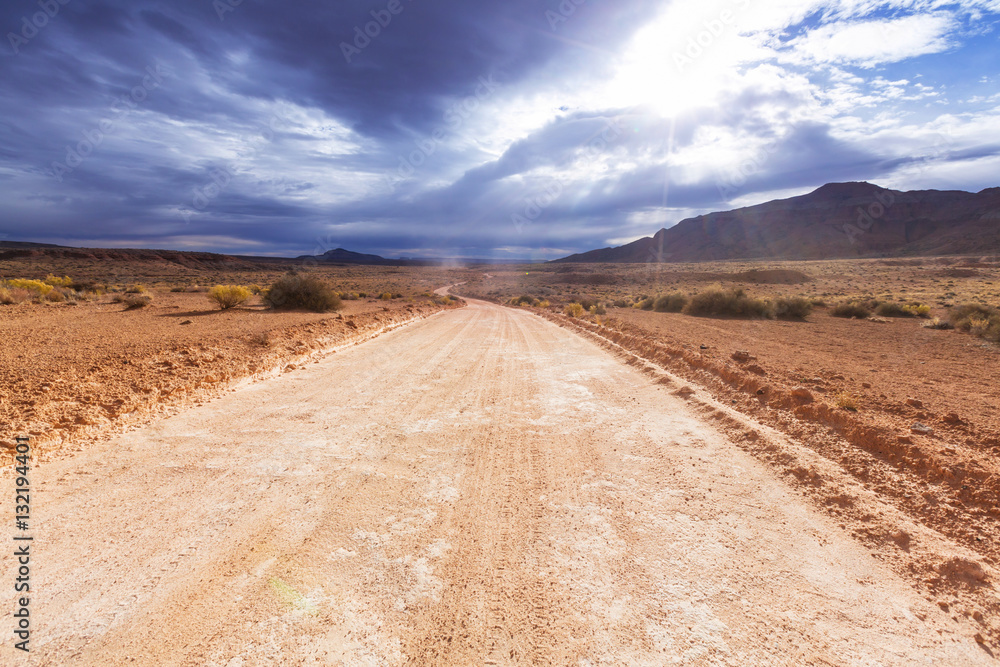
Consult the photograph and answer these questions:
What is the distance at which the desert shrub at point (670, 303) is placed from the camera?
2831cm

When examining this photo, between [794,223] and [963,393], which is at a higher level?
[794,223]

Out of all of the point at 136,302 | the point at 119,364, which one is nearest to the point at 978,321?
the point at 119,364

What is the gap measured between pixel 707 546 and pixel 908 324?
22.3m

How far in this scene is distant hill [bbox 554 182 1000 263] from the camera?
108m

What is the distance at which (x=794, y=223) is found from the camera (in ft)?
463

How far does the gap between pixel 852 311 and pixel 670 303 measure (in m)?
9.58

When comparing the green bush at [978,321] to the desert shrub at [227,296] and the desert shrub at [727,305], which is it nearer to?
the desert shrub at [727,305]

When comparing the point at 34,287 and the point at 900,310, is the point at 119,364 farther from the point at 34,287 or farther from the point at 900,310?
the point at 900,310

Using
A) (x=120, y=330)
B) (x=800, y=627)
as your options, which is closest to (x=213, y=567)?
(x=800, y=627)

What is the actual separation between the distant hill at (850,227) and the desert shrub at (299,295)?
125 m

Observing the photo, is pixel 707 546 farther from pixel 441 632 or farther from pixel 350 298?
pixel 350 298

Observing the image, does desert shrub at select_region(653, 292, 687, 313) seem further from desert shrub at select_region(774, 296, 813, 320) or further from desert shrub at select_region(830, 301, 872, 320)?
desert shrub at select_region(830, 301, 872, 320)

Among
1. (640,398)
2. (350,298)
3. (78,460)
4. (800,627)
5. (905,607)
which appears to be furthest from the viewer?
(350,298)

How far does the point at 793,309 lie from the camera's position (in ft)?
74.3
